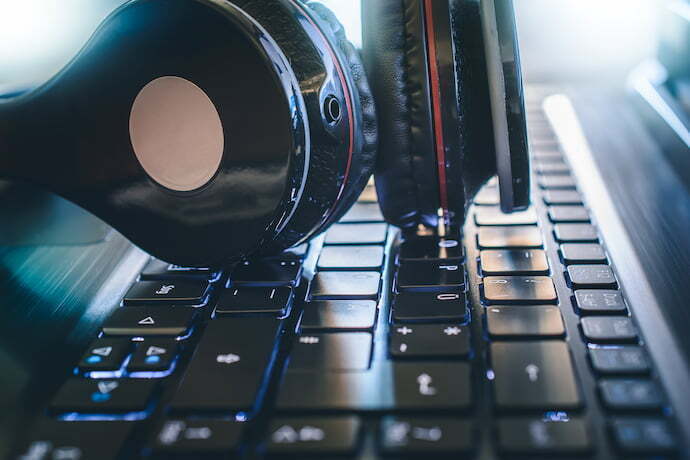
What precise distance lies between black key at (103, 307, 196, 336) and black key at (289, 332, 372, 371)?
3.7 inches

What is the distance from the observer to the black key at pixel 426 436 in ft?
1.16

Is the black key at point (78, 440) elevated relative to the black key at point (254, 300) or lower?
lower

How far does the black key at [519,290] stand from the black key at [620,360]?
0.07 m

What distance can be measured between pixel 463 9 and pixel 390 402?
354 millimetres

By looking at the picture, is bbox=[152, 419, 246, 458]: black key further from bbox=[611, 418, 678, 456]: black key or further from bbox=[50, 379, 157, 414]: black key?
bbox=[611, 418, 678, 456]: black key

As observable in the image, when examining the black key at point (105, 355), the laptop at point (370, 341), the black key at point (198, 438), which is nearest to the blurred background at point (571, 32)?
the laptop at point (370, 341)

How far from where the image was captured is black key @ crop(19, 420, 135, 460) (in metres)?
0.38

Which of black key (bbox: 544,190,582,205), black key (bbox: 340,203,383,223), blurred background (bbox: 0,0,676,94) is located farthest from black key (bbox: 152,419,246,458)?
blurred background (bbox: 0,0,676,94)

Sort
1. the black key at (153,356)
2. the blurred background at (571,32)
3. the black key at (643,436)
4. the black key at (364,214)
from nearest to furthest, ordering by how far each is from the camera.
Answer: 1. the black key at (643,436)
2. the black key at (153,356)
3. the black key at (364,214)
4. the blurred background at (571,32)

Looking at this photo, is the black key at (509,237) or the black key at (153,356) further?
the black key at (509,237)

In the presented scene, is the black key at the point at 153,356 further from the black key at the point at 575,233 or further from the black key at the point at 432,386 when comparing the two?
the black key at the point at 575,233

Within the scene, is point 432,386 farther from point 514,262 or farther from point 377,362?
point 514,262

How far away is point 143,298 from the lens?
534 mm

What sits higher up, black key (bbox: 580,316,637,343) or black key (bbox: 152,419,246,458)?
black key (bbox: 580,316,637,343)
